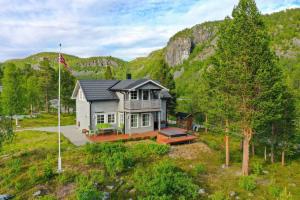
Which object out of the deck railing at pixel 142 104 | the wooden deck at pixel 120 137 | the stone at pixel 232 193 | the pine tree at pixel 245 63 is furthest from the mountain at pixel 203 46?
the stone at pixel 232 193

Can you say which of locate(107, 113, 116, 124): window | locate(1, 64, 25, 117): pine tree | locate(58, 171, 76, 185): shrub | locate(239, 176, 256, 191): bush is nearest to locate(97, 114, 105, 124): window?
locate(107, 113, 116, 124): window

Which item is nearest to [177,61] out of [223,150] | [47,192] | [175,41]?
[175,41]

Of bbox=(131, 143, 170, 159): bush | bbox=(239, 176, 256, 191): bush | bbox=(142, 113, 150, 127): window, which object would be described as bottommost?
bbox=(239, 176, 256, 191): bush

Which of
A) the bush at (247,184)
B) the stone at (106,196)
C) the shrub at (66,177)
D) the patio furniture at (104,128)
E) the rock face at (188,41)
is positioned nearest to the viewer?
the stone at (106,196)

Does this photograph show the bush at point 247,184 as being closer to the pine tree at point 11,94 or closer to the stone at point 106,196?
the stone at point 106,196

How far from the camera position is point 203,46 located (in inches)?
5482

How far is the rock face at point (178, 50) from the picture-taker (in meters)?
144

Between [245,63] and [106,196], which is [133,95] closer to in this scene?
[245,63]

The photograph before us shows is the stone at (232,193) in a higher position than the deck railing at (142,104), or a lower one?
lower

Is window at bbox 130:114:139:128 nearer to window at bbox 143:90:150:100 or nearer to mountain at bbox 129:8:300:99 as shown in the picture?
window at bbox 143:90:150:100

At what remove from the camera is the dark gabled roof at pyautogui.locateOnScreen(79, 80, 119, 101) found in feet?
80.7

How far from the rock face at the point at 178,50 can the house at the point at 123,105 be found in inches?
4778

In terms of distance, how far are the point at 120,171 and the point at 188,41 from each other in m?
140

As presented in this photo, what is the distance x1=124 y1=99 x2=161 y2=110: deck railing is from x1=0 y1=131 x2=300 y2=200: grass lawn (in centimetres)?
452
